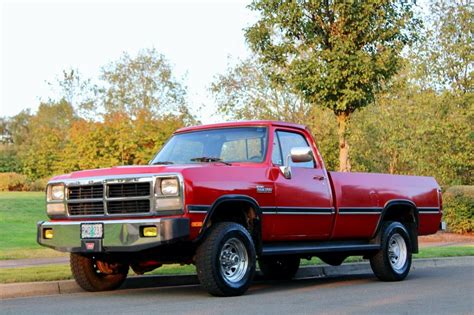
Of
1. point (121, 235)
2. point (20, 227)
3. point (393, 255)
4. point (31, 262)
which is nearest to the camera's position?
point (121, 235)

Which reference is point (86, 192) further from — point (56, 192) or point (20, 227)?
point (20, 227)

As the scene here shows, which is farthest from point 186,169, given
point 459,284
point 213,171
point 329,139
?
point 329,139

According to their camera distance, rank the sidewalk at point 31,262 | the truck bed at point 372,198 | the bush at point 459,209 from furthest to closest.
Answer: the bush at point 459,209
the sidewalk at point 31,262
the truck bed at point 372,198

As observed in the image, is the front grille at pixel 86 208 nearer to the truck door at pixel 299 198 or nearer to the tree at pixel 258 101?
the truck door at pixel 299 198

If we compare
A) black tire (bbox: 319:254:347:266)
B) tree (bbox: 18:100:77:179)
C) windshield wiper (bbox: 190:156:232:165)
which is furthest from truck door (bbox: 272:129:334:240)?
tree (bbox: 18:100:77:179)

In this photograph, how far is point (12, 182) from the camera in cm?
4694

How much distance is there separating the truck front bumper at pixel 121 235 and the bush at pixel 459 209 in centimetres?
1744

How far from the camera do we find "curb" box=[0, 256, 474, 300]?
1069 centimetres

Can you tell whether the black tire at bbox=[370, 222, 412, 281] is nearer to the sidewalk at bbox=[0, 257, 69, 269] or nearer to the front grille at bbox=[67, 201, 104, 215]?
the front grille at bbox=[67, 201, 104, 215]

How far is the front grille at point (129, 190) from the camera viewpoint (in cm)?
1000

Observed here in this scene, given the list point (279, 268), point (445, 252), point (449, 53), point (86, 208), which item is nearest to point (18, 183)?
point (449, 53)

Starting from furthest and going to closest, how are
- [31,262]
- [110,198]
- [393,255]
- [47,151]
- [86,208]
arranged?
[47,151]
[31,262]
[393,255]
[86,208]
[110,198]

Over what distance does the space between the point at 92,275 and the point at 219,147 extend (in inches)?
92.7

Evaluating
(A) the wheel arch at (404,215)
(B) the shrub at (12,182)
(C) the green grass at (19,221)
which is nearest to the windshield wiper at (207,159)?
(A) the wheel arch at (404,215)
